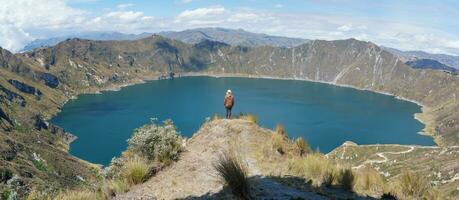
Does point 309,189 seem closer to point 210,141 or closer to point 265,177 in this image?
point 265,177

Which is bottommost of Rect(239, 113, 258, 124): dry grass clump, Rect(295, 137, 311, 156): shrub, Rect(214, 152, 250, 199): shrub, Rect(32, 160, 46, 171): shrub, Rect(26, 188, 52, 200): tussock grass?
Rect(32, 160, 46, 171): shrub

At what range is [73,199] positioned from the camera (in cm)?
1267

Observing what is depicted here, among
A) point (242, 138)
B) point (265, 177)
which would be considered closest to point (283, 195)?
→ point (265, 177)

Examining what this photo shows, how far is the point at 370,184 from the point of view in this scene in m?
16.2

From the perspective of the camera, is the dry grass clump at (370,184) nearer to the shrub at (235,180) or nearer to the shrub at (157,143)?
the shrub at (235,180)

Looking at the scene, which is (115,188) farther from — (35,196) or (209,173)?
(209,173)

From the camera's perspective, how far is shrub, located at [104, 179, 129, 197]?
14.7m

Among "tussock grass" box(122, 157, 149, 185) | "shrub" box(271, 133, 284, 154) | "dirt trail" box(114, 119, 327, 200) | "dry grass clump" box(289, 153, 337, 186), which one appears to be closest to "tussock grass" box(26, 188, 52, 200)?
"dirt trail" box(114, 119, 327, 200)

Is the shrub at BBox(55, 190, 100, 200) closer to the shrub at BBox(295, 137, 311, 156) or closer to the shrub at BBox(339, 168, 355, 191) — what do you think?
the shrub at BBox(339, 168, 355, 191)

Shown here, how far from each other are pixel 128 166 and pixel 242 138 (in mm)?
8140

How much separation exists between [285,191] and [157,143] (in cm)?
811

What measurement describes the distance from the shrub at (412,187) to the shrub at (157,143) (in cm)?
945

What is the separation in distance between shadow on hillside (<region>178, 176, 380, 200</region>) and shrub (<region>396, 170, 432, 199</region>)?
1541mm

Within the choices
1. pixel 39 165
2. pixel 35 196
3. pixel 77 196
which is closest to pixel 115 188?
pixel 77 196
